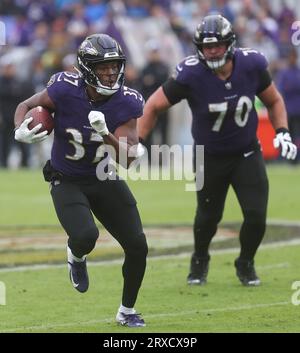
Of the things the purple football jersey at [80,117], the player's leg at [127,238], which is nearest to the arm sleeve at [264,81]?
the purple football jersey at [80,117]

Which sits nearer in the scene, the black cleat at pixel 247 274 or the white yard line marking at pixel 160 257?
the black cleat at pixel 247 274

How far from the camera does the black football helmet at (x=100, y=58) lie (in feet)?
21.4

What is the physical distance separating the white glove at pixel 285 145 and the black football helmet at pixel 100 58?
→ 1.75 meters

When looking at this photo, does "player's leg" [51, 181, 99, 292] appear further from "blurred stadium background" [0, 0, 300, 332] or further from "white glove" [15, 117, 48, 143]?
"blurred stadium background" [0, 0, 300, 332]

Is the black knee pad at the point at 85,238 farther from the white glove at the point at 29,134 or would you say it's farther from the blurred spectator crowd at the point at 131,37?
the blurred spectator crowd at the point at 131,37

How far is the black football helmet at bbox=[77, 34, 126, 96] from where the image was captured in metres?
6.53

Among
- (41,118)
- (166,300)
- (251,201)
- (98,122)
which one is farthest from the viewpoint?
(251,201)

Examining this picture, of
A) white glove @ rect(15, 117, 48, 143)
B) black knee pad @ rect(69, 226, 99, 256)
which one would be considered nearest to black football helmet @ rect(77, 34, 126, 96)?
white glove @ rect(15, 117, 48, 143)

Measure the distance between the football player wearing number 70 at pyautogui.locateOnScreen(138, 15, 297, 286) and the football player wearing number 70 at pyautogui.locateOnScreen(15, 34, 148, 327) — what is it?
1276 millimetres

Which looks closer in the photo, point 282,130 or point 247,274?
point 282,130

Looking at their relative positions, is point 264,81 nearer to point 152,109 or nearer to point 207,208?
point 152,109

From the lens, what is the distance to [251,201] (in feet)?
26.4

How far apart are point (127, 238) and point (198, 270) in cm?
190

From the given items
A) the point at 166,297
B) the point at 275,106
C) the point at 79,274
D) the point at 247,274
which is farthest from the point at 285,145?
the point at 79,274
